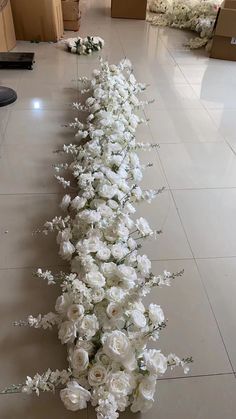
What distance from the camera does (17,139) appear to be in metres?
2.20

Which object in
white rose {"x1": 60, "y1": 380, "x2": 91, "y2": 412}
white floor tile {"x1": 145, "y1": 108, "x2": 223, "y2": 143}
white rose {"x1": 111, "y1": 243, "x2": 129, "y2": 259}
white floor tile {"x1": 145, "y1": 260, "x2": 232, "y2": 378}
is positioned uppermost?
white rose {"x1": 111, "y1": 243, "x2": 129, "y2": 259}

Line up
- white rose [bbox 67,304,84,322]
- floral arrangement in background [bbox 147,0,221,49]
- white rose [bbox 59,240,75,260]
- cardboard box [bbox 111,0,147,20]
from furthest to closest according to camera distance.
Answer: cardboard box [bbox 111,0,147,20] < floral arrangement in background [bbox 147,0,221,49] < white rose [bbox 59,240,75,260] < white rose [bbox 67,304,84,322]

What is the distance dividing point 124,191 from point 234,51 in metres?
2.65

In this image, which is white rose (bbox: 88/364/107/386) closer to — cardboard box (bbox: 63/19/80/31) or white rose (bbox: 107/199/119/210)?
white rose (bbox: 107/199/119/210)

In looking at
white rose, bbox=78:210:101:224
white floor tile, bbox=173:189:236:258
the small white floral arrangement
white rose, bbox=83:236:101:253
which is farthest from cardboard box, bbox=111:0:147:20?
white rose, bbox=83:236:101:253

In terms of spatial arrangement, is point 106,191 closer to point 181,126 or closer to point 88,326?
point 88,326

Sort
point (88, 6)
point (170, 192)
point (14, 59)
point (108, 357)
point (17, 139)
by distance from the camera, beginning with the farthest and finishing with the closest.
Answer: point (88, 6) < point (14, 59) < point (17, 139) < point (170, 192) < point (108, 357)

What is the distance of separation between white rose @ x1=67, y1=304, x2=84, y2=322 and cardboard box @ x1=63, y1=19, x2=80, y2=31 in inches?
147

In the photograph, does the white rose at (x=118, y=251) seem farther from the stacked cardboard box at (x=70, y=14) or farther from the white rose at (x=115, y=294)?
the stacked cardboard box at (x=70, y=14)

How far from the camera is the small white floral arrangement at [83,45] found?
3.44 m

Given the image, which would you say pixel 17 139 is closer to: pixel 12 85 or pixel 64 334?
pixel 12 85

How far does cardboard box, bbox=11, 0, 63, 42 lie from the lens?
136 inches

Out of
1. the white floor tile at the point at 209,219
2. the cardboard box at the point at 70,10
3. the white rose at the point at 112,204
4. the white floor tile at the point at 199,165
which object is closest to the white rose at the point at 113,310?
the white rose at the point at 112,204

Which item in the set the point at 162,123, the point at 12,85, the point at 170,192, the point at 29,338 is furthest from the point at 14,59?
the point at 29,338
